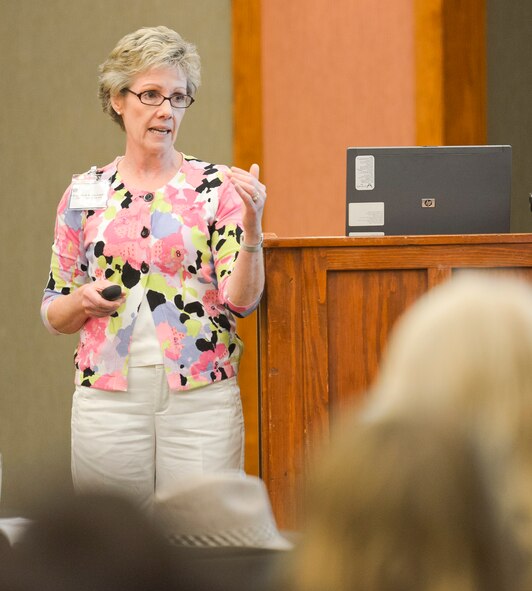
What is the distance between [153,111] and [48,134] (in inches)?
78.7

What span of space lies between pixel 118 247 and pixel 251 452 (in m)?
1.94

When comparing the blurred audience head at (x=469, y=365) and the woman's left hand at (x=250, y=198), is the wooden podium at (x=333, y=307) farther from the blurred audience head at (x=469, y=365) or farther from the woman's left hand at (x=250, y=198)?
the blurred audience head at (x=469, y=365)

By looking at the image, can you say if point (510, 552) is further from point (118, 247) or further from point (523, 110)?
point (523, 110)

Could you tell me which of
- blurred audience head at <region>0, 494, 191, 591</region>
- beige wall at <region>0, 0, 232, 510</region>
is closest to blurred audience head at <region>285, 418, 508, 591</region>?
blurred audience head at <region>0, 494, 191, 591</region>

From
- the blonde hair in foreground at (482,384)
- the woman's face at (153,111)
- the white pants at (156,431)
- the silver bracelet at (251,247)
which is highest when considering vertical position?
the woman's face at (153,111)

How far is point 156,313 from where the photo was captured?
7.50 feet

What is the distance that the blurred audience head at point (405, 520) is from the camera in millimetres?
697

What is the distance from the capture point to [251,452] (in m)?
4.08

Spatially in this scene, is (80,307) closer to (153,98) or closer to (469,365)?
(153,98)

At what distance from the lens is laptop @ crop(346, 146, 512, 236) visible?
2453 millimetres

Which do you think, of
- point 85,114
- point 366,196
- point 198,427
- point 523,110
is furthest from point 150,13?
point 198,427

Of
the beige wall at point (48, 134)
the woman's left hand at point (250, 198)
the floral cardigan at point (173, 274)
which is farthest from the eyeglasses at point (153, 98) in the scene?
the beige wall at point (48, 134)

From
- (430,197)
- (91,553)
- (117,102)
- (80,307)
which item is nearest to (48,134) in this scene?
(117,102)

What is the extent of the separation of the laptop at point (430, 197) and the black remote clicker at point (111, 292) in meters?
0.60
